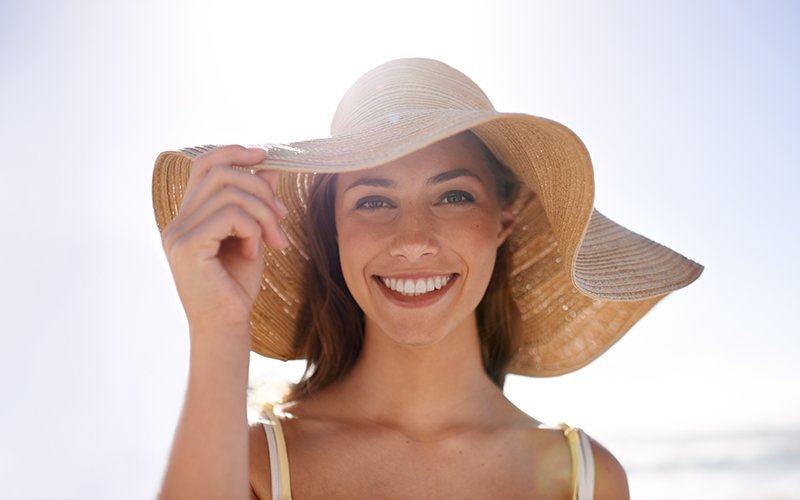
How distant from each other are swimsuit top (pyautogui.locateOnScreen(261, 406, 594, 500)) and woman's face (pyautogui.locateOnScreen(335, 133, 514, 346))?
1.80 feet

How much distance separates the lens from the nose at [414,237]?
1.94 metres

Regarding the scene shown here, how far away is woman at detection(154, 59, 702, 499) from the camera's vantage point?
1.38 metres

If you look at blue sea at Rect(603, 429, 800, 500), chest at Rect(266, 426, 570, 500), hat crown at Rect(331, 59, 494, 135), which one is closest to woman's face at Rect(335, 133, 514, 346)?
hat crown at Rect(331, 59, 494, 135)

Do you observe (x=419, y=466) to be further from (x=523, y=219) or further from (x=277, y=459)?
(x=523, y=219)

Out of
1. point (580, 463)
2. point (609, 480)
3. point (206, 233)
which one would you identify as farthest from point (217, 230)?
point (609, 480)

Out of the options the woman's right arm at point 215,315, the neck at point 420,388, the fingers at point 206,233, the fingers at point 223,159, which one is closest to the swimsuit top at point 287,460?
the neck at point 420,388

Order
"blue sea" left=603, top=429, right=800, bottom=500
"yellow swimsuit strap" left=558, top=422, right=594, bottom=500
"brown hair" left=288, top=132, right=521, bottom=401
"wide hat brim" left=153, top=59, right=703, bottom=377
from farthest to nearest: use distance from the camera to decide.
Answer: "blue sea" left=603, top=429, right=800, bottom=500, "brown hair" left=288, top=132, right=521, bottom=401, "yellow swimsuit strap" left=558, top=422, right=594, bottom=500, "wide hat brim" left=153, top=59, right=703, bottom=377

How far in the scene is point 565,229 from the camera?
2002 mm

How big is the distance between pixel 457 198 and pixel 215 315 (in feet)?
3.50

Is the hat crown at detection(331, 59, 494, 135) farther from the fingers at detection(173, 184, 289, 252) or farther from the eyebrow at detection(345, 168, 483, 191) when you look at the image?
the fingers at detection(173, 184, 289, 252)

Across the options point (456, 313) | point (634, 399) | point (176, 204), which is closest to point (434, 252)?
point (456, 313)

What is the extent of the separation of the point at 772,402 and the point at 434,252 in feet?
60.1

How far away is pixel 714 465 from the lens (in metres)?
11.8

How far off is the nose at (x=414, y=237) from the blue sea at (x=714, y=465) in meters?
10.2
